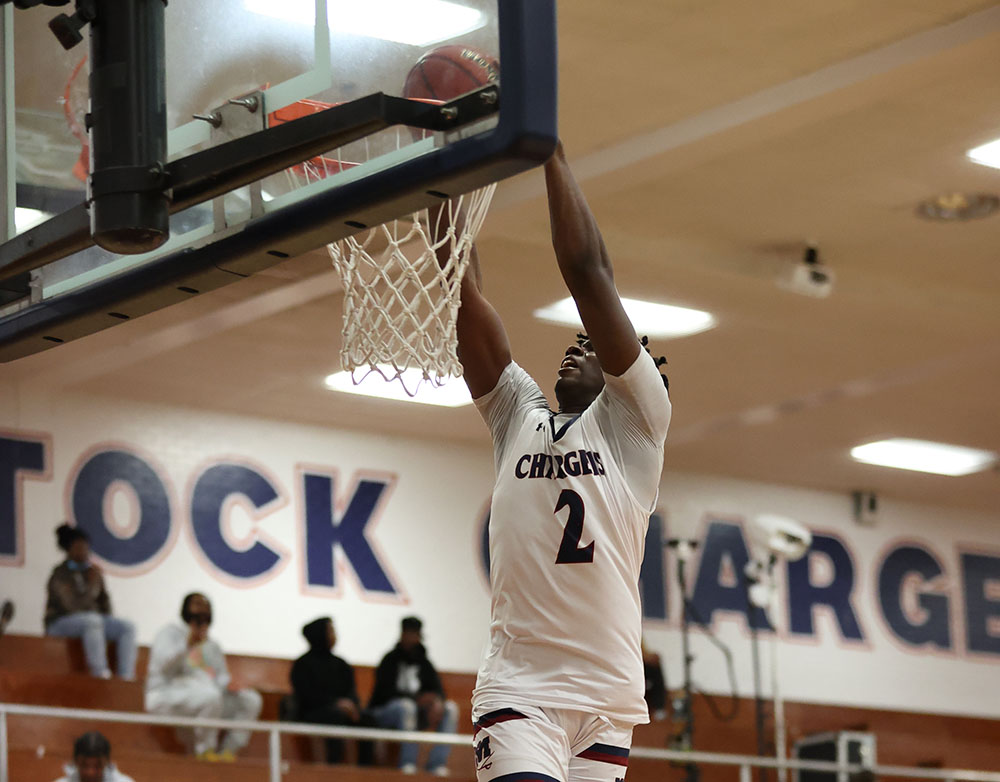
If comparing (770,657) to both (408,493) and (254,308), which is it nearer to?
(408,493)

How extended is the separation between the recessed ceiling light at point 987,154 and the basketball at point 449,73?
238 inches

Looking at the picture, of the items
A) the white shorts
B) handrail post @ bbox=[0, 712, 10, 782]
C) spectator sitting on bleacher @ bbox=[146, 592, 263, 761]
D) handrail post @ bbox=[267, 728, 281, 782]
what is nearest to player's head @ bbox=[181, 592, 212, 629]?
spectator sitting on bleacher @ bbox=[146, 592, 263, 761]

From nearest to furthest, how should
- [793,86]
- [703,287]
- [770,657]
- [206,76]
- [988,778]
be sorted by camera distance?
[206,76]
[793,86]
[703,287]
[988,778]
[770,657]

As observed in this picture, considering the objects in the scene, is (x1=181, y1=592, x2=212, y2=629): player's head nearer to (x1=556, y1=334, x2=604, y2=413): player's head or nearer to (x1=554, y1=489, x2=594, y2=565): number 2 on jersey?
(x1=556, y1=334, x2=604, y2=413): player's head

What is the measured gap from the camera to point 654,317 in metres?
12.3

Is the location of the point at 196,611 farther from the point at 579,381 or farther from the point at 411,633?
the point at 579,381

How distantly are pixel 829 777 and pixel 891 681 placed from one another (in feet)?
12.6

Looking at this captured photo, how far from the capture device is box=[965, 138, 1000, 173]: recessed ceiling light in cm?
949

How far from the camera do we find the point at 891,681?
18.3 metres

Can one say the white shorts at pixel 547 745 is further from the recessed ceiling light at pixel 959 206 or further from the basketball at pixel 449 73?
the recessed ceiling light at pixel 959 206

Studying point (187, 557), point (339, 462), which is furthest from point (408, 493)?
point (187, 557)

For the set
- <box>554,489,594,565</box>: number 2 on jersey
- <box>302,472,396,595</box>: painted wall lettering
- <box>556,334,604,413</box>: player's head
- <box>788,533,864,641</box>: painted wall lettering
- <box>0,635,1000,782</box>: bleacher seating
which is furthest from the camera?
<box>788,533,864,641</box>: painted wall lettering

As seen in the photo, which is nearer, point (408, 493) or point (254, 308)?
point (254, 308)

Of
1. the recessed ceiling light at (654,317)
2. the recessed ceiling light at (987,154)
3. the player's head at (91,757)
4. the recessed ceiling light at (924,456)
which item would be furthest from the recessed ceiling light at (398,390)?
the recessed ceiling light at (987,154)
